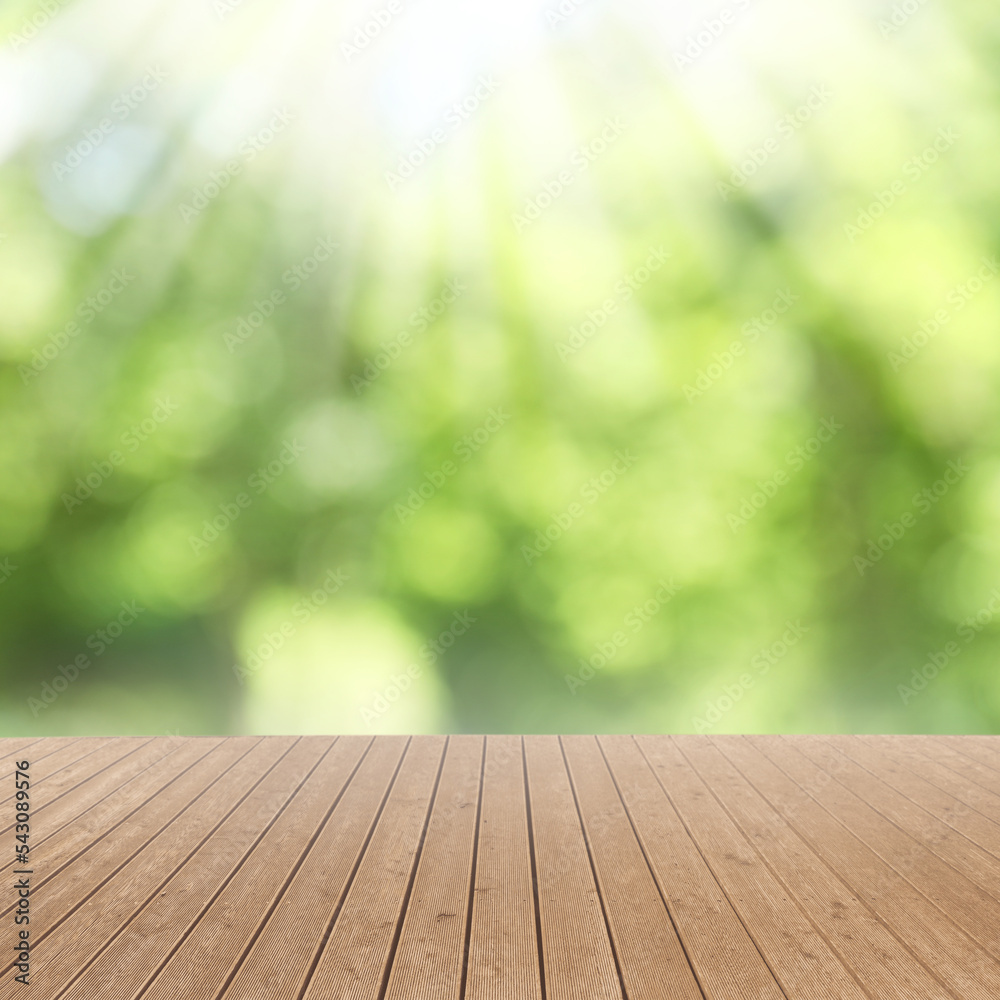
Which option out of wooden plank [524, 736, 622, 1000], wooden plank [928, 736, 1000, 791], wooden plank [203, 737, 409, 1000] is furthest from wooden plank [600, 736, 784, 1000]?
wooden plank [928, 736, 1000, 791]

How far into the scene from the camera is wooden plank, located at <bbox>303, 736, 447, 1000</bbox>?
171cm

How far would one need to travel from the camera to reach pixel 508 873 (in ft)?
7.25

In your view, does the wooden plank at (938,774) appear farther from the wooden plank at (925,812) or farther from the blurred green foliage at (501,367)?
the blurred green foliage at (501,367)

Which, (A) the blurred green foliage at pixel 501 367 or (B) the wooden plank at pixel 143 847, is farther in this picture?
(A) the blurred green foliage at pixel 501 367

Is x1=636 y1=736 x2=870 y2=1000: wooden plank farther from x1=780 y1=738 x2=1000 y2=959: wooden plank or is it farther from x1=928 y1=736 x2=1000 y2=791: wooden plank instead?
x1=928 y1=736 x2=1000 y2=791: wooden plank

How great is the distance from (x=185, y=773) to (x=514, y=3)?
9.98 ft

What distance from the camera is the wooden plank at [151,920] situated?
5.65ft

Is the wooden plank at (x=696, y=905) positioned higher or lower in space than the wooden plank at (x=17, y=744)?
lower

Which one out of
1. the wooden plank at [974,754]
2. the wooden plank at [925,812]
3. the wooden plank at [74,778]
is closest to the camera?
the wooden plank at [925,812]

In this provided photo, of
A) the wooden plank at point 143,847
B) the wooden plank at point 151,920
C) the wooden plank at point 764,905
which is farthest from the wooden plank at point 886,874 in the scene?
the wooden plank at point 143,847

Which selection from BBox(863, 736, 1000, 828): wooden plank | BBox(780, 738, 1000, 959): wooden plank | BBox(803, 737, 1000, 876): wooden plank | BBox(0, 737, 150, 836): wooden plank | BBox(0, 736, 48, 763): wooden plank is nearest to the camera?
BBox(780, 738, 1000, 959): wooden plank

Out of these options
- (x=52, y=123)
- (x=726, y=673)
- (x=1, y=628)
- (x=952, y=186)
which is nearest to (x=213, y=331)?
(x=52, y=123)

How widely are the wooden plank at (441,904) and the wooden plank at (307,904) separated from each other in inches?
6.3

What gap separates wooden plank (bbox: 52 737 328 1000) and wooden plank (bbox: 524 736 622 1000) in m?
0.70
